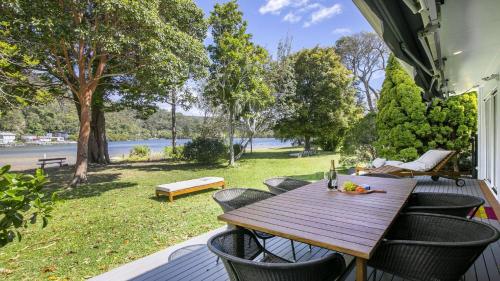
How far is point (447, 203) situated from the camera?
121 inches

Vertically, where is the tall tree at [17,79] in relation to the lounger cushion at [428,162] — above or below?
above

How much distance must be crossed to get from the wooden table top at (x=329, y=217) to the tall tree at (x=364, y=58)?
21720mm

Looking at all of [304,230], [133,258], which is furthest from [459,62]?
[133,258]

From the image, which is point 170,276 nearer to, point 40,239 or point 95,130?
point 40,239

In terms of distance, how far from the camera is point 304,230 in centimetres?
189

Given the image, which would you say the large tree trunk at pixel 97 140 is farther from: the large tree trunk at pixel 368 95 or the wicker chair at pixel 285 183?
the large tree trunk at pixel 368 95

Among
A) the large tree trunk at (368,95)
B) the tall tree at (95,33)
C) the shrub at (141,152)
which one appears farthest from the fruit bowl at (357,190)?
the large tree trunk at (368,95)

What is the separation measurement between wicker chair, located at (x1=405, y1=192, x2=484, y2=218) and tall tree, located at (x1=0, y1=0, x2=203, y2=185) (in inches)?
264

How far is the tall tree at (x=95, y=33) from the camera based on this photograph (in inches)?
238

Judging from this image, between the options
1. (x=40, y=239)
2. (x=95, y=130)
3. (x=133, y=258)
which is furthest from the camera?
(x=95, y=130)

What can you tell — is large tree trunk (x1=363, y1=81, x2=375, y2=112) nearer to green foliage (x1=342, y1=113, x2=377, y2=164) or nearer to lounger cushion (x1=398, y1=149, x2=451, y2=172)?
green foliage (x1=342, y1=113, x2=377, y2=164)

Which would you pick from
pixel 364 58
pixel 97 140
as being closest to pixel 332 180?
pixel 97 140

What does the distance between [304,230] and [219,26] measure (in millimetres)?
11611

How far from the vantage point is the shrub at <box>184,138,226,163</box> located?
13.4 meters
